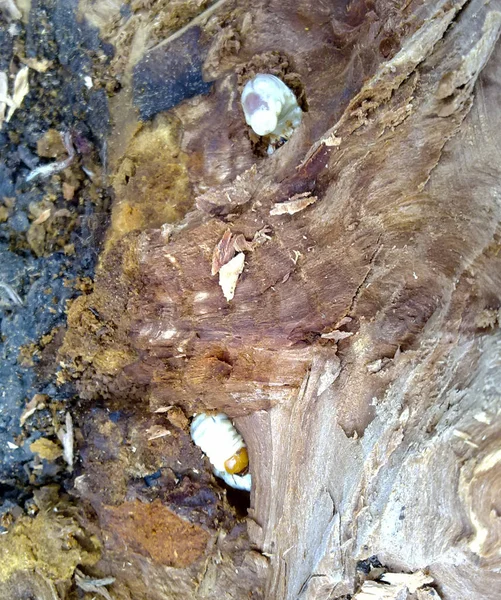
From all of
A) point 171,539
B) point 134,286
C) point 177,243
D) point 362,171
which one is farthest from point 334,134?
point 171,539

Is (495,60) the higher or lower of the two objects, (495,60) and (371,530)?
the higher

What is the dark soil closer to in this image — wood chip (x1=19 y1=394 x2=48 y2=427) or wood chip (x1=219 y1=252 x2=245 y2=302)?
wood chip (x1=19 y1=394 x2=48 y2=427)

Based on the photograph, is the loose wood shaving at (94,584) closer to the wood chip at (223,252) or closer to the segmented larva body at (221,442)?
the segmented larva body at (221,442)

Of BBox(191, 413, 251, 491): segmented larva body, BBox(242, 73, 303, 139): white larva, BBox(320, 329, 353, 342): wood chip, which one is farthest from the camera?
BBox(191, 413, 251, 491): segmented larva body

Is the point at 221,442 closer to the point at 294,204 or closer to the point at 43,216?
the point at 294,204

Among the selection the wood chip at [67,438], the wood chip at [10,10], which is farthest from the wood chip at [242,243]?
the wood chip at [10,10]

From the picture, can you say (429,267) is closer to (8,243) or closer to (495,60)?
(495,60)

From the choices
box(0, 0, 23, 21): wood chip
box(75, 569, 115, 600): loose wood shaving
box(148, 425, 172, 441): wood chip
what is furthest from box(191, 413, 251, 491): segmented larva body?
box(0, 0, 23, 21): wood chip

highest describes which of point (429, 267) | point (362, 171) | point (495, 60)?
point (495, 60)
